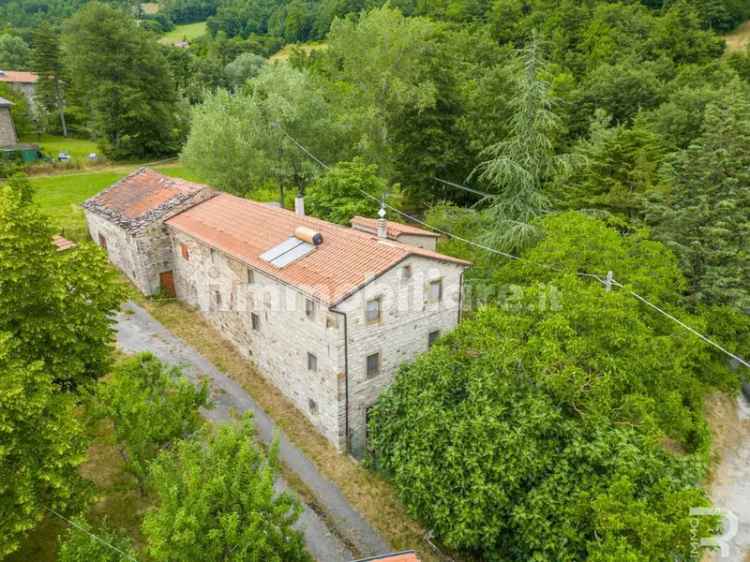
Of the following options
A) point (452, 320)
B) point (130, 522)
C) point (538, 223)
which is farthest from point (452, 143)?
point (130, 522)

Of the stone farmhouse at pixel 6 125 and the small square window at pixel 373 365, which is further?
the stone farmhouse at pixel 6 125

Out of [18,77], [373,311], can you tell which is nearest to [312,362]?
[373,311]

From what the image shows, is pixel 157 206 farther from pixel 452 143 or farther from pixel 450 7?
pixel 450 7

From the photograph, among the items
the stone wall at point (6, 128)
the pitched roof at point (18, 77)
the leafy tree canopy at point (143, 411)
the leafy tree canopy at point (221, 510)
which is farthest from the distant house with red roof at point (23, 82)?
the leafy tree canopy at point (221, 510)

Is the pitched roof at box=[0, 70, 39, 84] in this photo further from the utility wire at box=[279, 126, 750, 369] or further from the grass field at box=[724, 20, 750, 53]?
the grass field at box=[724, 20, 750, 53]

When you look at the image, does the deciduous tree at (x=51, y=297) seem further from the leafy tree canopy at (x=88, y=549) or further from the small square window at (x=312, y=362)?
the small square window at (x=312, y=362)

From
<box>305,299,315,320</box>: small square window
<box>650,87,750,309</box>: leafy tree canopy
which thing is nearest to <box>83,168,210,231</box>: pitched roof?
<box>305,299,315,320</box>: small square window
